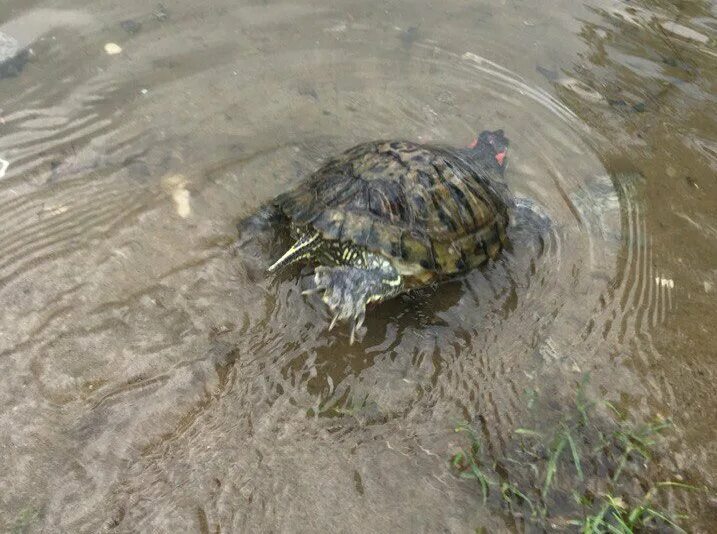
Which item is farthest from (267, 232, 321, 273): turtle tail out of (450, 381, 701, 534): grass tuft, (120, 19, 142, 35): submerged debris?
(120, 19, 142, 35): submerged debris

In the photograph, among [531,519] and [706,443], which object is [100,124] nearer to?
[531,519]

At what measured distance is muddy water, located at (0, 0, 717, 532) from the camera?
2779 millimetres

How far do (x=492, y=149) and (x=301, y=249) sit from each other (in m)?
1.89

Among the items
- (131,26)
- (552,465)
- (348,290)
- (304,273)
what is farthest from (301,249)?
(131,26)

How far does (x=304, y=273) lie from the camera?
12.1 feet

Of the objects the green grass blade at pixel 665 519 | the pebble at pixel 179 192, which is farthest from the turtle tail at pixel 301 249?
the green grass blade at pixel 665 519

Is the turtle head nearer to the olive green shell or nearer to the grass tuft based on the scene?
the olive green shell

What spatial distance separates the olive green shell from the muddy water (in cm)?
29

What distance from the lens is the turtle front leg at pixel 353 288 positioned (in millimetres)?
3330

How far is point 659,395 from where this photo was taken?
3.27m

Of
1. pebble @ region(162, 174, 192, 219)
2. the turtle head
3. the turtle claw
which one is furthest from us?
the turtle head

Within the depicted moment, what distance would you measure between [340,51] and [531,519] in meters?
4.36

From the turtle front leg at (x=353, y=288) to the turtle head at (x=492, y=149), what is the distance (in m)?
1.49

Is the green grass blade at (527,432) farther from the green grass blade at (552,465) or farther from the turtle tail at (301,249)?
the turtle tail at (301,249)
